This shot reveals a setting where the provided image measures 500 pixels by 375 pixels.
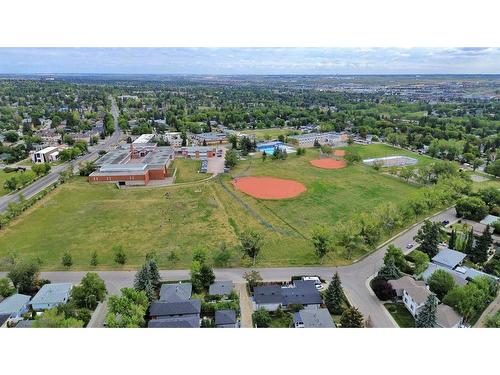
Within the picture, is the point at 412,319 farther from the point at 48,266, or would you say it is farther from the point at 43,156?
the point at 43,156

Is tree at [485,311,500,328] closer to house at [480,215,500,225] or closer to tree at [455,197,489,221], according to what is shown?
house at [480,215,500,225]

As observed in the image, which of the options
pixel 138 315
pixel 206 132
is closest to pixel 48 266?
pixel 138 315

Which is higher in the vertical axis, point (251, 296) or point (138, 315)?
point (138, 315)

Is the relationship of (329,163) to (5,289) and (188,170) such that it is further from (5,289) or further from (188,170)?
(5,289)

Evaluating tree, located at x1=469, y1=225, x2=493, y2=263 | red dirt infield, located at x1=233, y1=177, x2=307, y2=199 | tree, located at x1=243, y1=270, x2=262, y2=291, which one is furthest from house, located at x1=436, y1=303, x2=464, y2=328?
red dirt infield, located at x1=233, y1=177, x2=307, y2=199

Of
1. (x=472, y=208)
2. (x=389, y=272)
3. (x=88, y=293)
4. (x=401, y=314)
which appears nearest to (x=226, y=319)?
(x=88, y=293)

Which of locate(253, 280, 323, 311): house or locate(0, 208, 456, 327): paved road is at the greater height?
locate(253, 280, 323, 311): house

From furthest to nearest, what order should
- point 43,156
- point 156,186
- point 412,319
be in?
point 43,156
point 156,186
point 412,319
